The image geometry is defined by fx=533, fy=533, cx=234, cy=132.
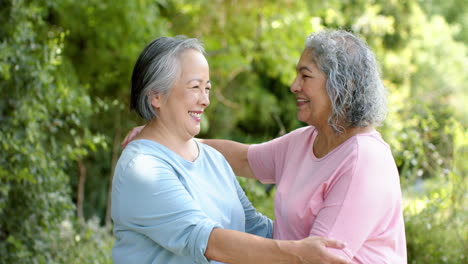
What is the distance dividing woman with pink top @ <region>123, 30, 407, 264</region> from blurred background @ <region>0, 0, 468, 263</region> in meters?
0.56

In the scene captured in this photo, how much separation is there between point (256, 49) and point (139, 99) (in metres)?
4.92

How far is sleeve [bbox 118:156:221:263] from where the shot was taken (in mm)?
1608

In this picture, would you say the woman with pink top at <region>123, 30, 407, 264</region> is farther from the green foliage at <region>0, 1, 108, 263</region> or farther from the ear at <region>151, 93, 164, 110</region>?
the green foliage at <region>0, 1, 108, 263</region>

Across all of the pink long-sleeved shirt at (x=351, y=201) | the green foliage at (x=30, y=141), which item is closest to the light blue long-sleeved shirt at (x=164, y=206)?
the pink long-sleeved shirt at (x=351, y=201)

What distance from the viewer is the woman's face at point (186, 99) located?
1.87 meters

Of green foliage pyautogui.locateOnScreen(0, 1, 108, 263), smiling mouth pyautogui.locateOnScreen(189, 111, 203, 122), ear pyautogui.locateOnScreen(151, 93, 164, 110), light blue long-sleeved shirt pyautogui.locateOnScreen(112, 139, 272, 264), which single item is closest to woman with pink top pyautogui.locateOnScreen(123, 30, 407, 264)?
light blue long-sleeved shirt pyautogui.locateOnScreen(112, 139, 272, 264)

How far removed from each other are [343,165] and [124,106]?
4.09 metres

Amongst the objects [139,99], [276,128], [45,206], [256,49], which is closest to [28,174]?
[45,206]

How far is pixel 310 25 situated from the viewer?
643 centimetres

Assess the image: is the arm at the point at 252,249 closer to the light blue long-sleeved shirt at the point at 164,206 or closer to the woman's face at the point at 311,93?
the light blue long-sleeved shirt at the point at 164,206

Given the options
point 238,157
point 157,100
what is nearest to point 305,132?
point 238,157

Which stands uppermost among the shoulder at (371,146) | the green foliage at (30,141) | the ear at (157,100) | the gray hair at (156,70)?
the gray hair at (156,70)

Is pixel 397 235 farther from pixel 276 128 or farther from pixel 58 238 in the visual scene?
pixel 276 128

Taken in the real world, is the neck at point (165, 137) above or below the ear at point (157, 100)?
below
